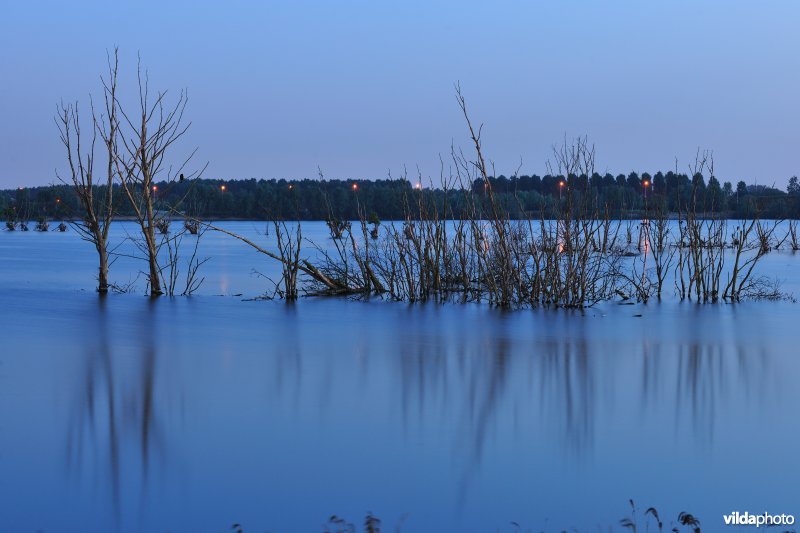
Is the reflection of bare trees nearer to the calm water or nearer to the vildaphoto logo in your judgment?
the calm water

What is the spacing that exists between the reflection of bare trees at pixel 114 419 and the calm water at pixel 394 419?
0.03 meters

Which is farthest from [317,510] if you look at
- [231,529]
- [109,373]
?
[109,373]

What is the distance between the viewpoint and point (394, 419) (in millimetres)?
8961

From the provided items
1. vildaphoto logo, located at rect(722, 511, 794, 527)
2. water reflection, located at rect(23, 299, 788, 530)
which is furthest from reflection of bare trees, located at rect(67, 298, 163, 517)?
vildaphoto logo, located at rect(722, 511, 794, 527)

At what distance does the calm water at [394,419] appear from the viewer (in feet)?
20.2

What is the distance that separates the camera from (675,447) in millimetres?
7836

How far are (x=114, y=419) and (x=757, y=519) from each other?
5.60m

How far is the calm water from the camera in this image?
6.17m

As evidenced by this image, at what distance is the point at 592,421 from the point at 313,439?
8.90ft

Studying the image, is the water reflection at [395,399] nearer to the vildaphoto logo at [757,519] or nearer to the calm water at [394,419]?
the calm water at [394,419]

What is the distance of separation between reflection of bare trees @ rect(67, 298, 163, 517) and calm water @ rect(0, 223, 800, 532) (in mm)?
32

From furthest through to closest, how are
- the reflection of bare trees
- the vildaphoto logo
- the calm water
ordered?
the reflection of bare trees
the calm water
the vildaphoto logo

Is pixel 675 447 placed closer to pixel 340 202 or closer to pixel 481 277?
pixel 481 277

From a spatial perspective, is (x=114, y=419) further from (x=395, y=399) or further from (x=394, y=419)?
(x=395, y=399)
